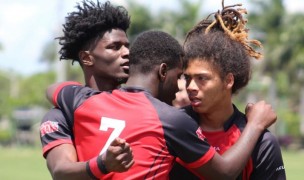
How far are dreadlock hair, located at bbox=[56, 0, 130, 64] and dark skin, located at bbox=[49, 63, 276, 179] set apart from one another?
0.57 meters

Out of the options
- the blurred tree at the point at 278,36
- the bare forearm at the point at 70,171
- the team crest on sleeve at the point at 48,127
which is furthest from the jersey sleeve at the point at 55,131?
the blurred tree at the point at 278,36

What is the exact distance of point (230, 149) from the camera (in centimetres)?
509

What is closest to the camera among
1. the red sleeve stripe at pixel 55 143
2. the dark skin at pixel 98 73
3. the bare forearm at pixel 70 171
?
the bare forearm at pixel 70 171

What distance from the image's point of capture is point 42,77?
305 ft

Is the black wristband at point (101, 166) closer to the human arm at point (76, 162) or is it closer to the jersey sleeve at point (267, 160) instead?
the human arm at point (76, 162)

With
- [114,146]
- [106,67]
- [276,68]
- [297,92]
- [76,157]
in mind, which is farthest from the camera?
[297,92]

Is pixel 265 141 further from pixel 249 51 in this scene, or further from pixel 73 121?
pixel 73 121

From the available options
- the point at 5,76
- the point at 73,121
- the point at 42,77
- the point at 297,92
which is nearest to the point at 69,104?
the point at 73,121

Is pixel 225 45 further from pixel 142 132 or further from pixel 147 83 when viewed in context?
pixel 142 132

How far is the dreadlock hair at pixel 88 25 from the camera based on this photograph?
5.61 metres

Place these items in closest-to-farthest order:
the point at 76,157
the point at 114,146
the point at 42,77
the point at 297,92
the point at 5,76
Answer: the point at 114,146, the point at 76,157, the point at 297,92, the point at 42,77, the point at 5,76

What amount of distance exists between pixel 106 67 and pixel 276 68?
162ft

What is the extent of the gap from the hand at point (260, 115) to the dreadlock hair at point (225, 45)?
178 mm

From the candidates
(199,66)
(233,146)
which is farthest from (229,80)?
(233,146)
